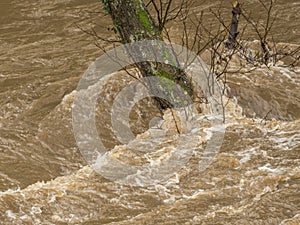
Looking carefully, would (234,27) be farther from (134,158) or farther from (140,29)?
(134,158)

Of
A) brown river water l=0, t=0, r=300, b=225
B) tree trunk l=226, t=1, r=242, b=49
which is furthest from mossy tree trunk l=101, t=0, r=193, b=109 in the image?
tree trunk l=226, t=1, r=242, b=49

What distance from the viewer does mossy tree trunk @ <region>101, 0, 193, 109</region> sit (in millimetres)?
6711

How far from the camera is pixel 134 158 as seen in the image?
6273 mm

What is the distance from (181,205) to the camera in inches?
207

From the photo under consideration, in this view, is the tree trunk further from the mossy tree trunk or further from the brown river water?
the mossy tree trunk

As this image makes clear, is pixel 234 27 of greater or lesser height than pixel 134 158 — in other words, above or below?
above

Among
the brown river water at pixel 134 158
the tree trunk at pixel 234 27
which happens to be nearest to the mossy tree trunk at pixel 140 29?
the brown river water at pixel 134 158

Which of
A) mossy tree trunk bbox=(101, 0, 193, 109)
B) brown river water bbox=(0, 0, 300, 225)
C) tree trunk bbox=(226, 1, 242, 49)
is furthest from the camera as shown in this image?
tree trunk bbox=(226, 1, 242, 49)

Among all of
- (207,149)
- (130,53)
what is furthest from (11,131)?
(207,149)

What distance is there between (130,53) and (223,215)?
2.65 metres

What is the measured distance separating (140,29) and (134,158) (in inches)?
58.6

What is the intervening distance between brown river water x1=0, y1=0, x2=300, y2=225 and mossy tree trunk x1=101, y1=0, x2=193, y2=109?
493 millimetres

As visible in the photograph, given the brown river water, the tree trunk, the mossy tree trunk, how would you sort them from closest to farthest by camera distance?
the brown river water, the mossy tree trunk, the tree trunk

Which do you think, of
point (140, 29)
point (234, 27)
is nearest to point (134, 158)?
point (140, 29)
